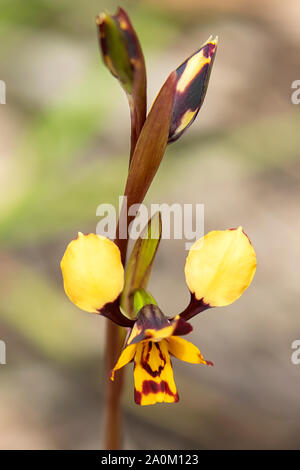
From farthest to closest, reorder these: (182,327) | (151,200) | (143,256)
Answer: (151,200)
(143,256)
(182,327)

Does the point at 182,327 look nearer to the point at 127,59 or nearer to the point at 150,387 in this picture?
the point at 150,387

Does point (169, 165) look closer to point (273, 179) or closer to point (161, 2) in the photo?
point (273, 179)

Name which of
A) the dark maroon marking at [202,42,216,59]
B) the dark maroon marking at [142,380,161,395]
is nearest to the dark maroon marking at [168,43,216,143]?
the dark maroon marking at [202,42,216,59]

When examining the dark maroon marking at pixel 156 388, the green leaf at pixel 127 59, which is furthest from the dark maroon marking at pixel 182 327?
the green leaf at pixel 127 59

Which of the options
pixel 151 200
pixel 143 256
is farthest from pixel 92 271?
pixel 151 200

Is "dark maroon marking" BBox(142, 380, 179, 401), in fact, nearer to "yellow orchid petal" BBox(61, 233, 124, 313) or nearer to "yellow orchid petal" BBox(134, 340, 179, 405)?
"yellow orchid petal" BBox(134, 340, 179, 405)

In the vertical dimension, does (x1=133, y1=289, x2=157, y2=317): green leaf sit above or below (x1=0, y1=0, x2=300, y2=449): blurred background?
below
